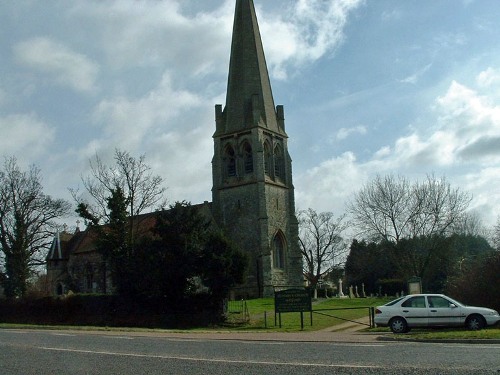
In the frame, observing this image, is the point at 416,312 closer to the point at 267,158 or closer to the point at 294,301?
the point at 294,301

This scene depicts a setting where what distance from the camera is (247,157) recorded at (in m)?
59.6

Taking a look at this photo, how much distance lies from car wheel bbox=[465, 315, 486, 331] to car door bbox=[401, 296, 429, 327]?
1.36 meters

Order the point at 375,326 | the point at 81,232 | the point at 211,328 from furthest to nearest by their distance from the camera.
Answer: the point at 81,232
the point at 211,328
the point at 375,326

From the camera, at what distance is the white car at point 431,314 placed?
20250 millimetres

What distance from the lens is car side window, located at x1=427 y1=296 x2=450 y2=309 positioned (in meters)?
21.0

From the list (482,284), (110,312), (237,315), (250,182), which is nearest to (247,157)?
(250,182)

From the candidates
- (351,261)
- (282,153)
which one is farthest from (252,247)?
(351,261)

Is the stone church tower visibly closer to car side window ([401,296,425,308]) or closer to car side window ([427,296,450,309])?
car side window ([401,296,425,308])

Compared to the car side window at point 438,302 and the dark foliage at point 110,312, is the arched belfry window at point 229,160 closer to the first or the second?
the dark foliage at point 110,312

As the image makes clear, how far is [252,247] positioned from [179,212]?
19.5 meters

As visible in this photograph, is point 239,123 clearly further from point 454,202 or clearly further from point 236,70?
point 454,202

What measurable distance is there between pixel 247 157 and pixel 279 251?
9.49 m

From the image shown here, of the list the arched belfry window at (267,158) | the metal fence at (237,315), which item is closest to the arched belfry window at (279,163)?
the arched belfry window at (267,158)

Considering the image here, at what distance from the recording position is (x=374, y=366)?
414 inches
